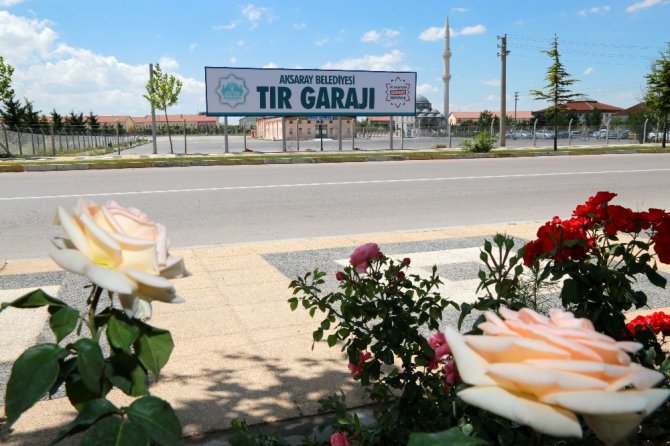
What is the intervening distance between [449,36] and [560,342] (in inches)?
3015

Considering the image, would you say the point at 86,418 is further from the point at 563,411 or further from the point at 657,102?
the point at 657,102

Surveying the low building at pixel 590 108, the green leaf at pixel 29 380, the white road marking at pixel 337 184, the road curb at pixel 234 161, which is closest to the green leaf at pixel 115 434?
the green leaf at pixel 29 380

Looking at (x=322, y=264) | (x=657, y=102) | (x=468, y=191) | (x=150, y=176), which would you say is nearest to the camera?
(x=322, y=264)

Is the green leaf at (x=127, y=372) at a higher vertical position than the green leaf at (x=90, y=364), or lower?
lower

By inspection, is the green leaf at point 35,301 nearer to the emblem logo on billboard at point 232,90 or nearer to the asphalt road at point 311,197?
the asphalt road at point 311,197

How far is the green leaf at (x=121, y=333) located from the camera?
1.02 metres

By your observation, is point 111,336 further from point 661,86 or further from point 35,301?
point 661,86

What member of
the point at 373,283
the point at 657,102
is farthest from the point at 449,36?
the point at 373,283

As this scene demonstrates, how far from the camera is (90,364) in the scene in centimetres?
99

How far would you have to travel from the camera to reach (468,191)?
466 inches

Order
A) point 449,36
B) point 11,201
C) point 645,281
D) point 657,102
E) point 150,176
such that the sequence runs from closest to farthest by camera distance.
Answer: point 645,281 < point 11,201 < point 150,176 < point 657,102 < point 449,36

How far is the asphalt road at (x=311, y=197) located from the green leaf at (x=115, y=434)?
649 centimetres

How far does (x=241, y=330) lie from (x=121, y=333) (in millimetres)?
3349

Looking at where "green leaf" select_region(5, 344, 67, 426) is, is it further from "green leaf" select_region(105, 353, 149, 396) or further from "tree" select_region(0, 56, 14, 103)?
"tree" select_region(0, 56, 14, 103)
